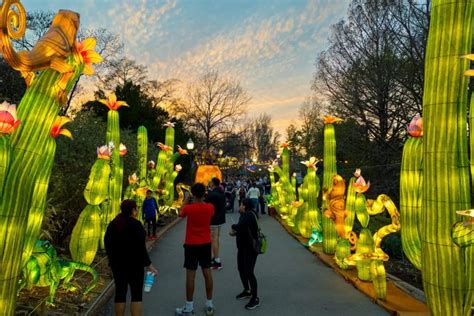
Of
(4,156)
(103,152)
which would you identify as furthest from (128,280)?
(103,152)

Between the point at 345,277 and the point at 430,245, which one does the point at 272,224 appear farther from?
the point at 430,245

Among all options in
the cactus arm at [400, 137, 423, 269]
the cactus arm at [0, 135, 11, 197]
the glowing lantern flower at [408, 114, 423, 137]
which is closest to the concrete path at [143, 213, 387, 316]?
the cactus arm at [400, 137, 423, 269]

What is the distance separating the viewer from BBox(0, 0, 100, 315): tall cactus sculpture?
3044 millimetres

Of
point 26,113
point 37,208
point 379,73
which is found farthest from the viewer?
point 379,73

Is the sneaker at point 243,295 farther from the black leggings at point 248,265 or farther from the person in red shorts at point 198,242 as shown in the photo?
the person in red shorts at point 198,242

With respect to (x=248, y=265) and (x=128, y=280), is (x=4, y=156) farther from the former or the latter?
(x=248, y=265)

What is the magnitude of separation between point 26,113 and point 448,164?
3.66 metres

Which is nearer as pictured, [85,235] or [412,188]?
[412,188]

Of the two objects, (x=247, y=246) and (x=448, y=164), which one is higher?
(x=448, y=164)

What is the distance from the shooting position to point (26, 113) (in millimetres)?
3273

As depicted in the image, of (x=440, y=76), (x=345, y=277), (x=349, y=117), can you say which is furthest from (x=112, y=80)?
(x=440, y=76)

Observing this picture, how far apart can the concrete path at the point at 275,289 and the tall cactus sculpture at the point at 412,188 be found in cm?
135

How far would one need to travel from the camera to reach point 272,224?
14.9 meters

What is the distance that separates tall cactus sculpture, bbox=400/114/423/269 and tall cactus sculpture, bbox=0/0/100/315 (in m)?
3.73
